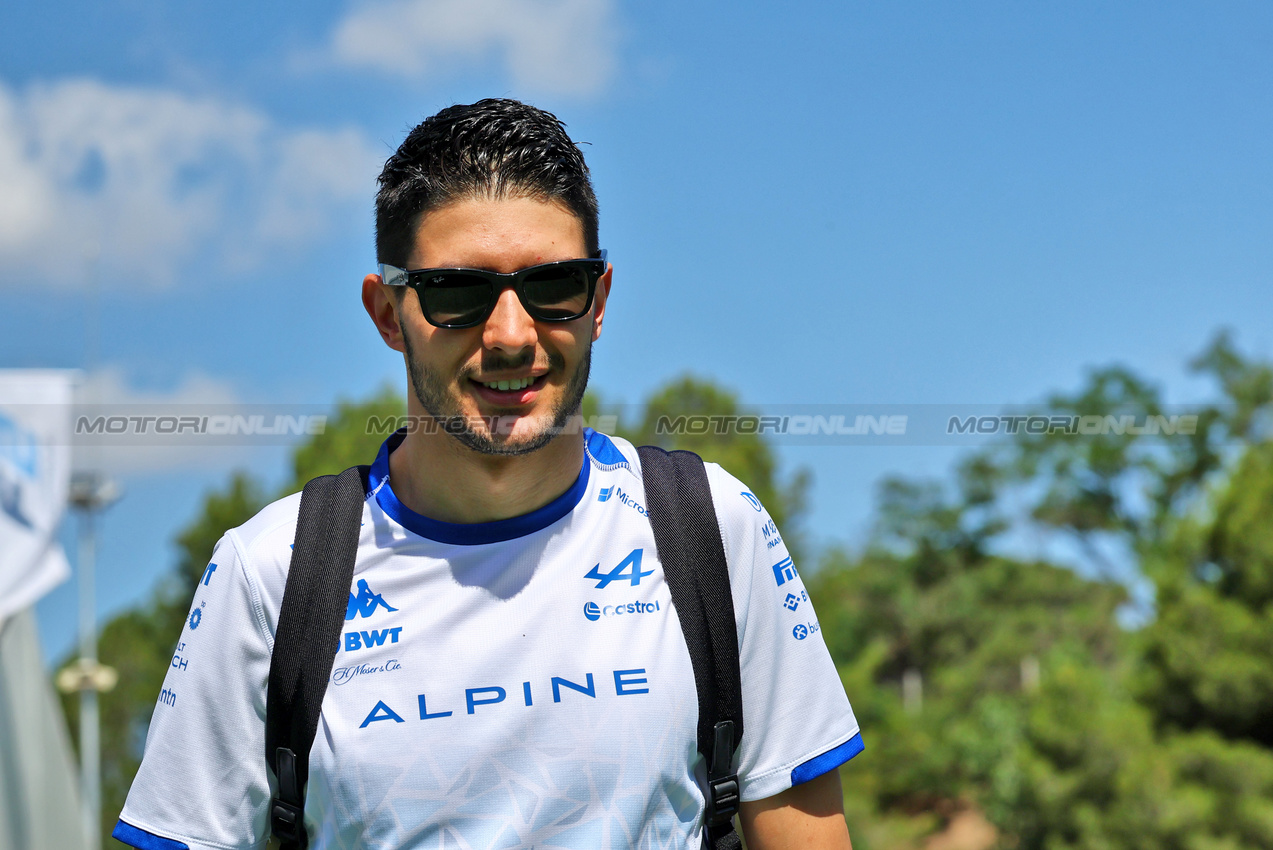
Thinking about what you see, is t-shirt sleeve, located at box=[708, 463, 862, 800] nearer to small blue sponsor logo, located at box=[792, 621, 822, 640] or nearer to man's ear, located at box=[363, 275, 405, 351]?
small blue sponsor logo, located at box=[792, 621, 822, 640]

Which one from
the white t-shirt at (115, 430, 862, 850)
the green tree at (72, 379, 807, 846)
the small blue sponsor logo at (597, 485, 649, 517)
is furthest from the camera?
the green tree at (72, 379, 807, 846)

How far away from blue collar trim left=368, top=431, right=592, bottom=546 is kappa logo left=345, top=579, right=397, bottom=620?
0.49ft

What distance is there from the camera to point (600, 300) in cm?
244

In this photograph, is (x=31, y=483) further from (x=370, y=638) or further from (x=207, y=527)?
(x=207, y=527)

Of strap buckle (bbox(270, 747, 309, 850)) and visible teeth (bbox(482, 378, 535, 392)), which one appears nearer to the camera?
strap buckle (bbox(270, 747, 309, 850))

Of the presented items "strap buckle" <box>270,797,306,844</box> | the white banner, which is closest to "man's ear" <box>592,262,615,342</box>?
"strap buckle" <box>270,797,306,844</box>

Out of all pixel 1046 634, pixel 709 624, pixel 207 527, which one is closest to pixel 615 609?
pixel 709 624

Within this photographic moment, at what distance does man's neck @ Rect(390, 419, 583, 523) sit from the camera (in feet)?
7.54

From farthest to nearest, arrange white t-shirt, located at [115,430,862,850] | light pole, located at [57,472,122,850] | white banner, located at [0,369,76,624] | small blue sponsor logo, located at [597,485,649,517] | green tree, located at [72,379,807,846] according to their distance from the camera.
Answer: green tree, located at [72,379,807,846], light pole, located at [57,472,122,850], white banner, located at [0,369,76,624], small blue sponsor logo, located at [597,485,649,517], white t-shirt, located at [115,430,862,850]

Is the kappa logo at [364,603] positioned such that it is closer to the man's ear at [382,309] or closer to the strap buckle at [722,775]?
the man's ear at [382,309]

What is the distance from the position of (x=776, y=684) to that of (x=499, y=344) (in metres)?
0.86

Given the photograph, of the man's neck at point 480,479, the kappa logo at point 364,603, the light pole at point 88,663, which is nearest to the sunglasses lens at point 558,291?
the man's neck at point 480,479

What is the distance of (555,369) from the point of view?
229 cm

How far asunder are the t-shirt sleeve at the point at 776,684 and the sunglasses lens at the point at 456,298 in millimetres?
626
